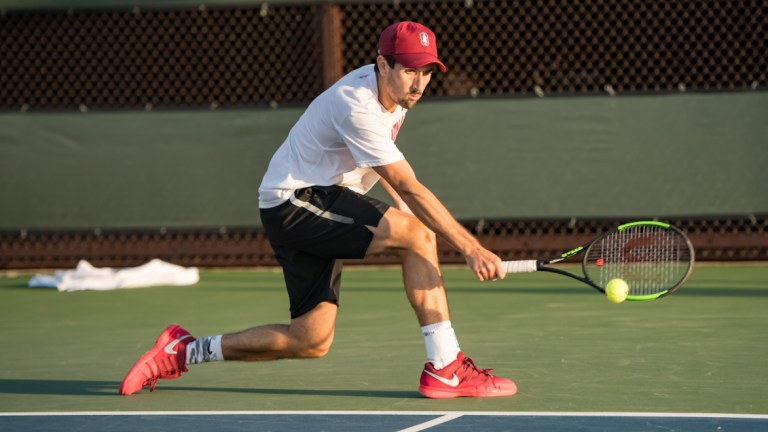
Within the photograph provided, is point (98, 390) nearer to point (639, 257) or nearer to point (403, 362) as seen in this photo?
point (403, 362)

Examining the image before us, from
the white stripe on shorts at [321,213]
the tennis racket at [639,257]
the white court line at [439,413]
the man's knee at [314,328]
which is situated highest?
the tennis racket at [639,257]

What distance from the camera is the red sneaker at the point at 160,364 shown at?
536 centimetres

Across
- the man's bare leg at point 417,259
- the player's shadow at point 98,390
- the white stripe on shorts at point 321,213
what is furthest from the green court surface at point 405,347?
the white stripe on shorts at point 321,213

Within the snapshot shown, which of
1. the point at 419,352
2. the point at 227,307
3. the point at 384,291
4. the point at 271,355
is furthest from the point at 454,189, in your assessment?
the point at 271,355

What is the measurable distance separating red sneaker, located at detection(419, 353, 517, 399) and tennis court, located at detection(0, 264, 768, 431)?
5 cm

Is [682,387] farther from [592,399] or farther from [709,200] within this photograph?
[709,200]

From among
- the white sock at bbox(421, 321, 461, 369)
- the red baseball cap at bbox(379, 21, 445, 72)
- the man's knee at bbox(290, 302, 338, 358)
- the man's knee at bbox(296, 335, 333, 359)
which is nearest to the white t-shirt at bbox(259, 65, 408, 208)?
the red baseball cap at bbox(379, 21, 445, 72)

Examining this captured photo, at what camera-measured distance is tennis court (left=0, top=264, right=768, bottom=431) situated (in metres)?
4.79

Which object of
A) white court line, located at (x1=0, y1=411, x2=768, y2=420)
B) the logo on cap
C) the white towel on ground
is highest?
the white towel on ground

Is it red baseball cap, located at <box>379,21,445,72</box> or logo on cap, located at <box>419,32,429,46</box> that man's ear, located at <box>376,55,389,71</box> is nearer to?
red baseball cap, located at <box>379,21,445,72</box>

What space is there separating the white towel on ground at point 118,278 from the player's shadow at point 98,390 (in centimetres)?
366

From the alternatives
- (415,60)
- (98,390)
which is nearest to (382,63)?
(415,60)

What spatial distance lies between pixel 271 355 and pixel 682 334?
233cm

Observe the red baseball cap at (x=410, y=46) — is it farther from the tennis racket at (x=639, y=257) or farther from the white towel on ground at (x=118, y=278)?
the white towel on ground at (x=118, y=278)
